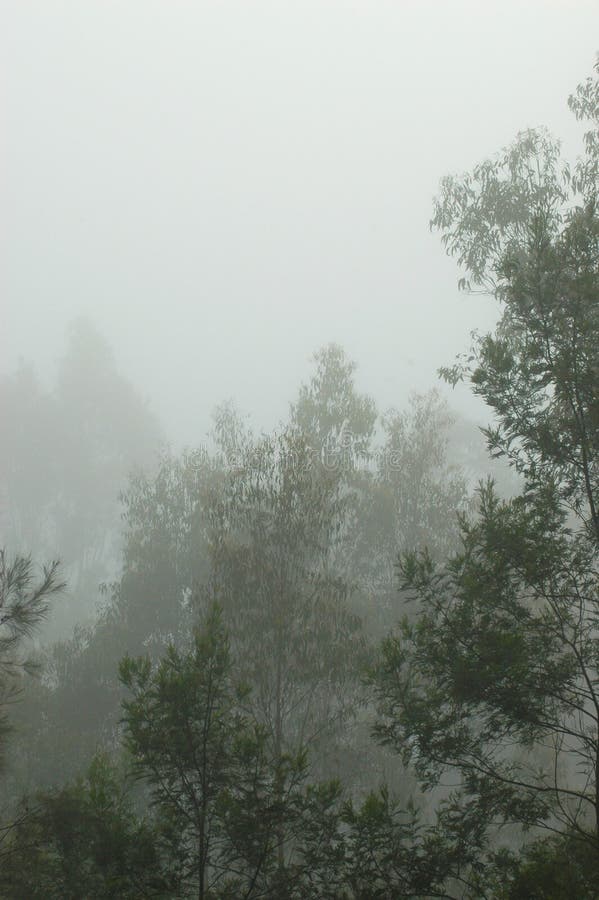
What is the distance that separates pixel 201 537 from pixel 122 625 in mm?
3127

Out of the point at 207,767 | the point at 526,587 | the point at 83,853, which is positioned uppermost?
the point at 526,587

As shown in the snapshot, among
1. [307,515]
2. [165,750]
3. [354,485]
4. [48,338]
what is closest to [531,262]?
[165,750]

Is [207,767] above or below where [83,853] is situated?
above

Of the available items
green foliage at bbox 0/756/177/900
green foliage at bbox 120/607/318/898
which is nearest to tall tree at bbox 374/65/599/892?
green foliage at bbox 120/607/318/898

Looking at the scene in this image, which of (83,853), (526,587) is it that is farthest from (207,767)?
(526,587)

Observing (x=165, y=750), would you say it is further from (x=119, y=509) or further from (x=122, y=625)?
(x=119, y=509)

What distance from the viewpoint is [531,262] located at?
6.38 metres

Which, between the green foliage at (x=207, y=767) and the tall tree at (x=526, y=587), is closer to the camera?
the green foliage at (x=207, y=767)

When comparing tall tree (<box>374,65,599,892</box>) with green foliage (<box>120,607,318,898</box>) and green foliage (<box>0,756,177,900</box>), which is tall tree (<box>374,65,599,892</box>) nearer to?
green foliage (<box>120,607,318,898</box>)

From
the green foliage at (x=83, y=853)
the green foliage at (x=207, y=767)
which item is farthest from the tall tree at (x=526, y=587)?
the green foliage at (x=83, y=853)

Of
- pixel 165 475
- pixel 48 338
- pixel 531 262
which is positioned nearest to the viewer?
pixel 531 262

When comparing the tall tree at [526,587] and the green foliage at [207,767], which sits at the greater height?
the tall tree at [526,587]

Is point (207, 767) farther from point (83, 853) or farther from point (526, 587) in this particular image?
point (526, 587)

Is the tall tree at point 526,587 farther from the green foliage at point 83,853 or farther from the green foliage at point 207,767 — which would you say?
the green foliage at point 83,853
